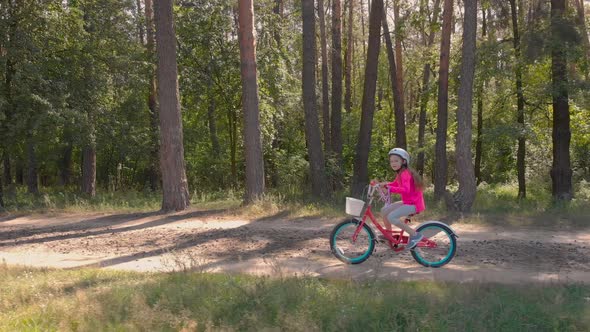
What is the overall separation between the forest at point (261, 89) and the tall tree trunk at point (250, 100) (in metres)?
0.04

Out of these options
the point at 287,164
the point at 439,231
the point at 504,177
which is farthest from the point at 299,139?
the point at 439,231

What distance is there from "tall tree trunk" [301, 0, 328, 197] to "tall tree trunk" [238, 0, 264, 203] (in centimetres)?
236

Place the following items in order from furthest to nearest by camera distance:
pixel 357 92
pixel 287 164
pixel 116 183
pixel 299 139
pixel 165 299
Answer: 1. pixel 357 92
2. pixel 116 183
3. pixel 299 139
4. pixel 287 164
5. pixel 165 299

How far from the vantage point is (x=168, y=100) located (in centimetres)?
1452

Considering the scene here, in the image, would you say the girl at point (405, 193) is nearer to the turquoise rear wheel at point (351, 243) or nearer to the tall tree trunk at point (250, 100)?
the turquoise rear wheel at point (351, 243)

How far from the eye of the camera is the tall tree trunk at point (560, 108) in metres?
16.8

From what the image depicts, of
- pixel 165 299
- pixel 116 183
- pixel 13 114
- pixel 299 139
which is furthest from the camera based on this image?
pixel 116 183

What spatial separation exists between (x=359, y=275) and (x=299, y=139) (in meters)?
23.3

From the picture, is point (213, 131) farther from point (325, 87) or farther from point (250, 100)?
point (250, 100)

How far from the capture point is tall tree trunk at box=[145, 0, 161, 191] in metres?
23.1

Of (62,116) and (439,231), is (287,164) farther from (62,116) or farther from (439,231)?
(439,231)

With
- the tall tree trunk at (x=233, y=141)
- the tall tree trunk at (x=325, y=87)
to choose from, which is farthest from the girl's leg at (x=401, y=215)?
the tall tree trunk at (x=233, y=141)

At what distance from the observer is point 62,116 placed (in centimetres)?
1739

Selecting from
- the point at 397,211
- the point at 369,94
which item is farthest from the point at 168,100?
the point at 397,211
